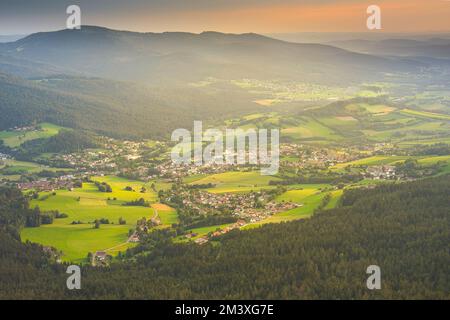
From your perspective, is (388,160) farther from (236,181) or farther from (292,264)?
(292,264)

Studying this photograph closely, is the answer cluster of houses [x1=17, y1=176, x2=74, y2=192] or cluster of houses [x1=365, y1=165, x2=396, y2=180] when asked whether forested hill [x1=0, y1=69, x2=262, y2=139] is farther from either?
cluster of houses [x1=365, y1=165, x2=396, y2=180]

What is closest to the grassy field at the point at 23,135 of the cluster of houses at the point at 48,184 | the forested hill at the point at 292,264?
the cluster of houses at the point at 48,184

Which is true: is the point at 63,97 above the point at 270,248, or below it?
above

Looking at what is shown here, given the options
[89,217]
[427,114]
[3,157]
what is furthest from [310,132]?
[89,217]

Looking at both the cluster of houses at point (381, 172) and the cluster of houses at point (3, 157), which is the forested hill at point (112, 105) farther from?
the cluster of houses at point (381, 172)

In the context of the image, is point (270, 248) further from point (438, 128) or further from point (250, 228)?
point (438, 128)
